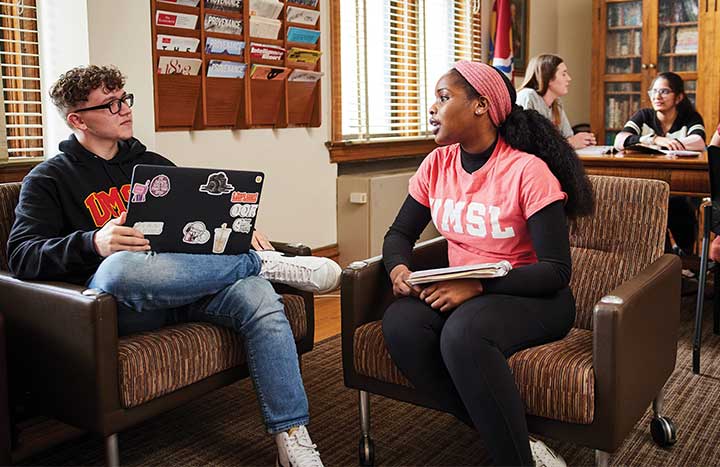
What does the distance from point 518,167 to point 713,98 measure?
4.20 metres

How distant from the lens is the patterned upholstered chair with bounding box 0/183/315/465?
1.82 meters

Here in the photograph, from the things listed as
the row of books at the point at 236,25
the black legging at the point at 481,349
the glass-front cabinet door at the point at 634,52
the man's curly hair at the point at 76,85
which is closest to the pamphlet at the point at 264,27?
the row of books at the point at 236,25

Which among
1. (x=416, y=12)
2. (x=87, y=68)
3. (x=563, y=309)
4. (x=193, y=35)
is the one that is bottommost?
(x=563, y=309)

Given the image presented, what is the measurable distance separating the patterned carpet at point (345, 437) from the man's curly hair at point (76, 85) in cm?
96

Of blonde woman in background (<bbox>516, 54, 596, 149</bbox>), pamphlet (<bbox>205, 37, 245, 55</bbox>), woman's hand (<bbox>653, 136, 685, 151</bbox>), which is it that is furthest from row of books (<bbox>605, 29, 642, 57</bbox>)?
pamphlet (<bbox>205, 37, 245, 55</bbox>)

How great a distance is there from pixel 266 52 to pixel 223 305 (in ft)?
6.16

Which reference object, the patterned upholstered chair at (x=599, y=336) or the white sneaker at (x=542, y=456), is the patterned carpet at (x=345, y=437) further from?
the white sneaker at (x=542, y=456)

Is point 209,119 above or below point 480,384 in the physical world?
above

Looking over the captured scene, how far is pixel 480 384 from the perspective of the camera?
171cm

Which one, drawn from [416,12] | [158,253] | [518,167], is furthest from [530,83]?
[158,253]

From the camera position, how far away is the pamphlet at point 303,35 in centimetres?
377

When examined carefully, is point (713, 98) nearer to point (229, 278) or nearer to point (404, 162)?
point (404, 162)

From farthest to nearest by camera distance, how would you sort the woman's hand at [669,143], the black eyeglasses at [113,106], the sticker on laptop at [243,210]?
the woman's hand at [669,143]
the black eyeglasses at [113,106]
the sticker on laptop at [243,210]

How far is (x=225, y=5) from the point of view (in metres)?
3.41
